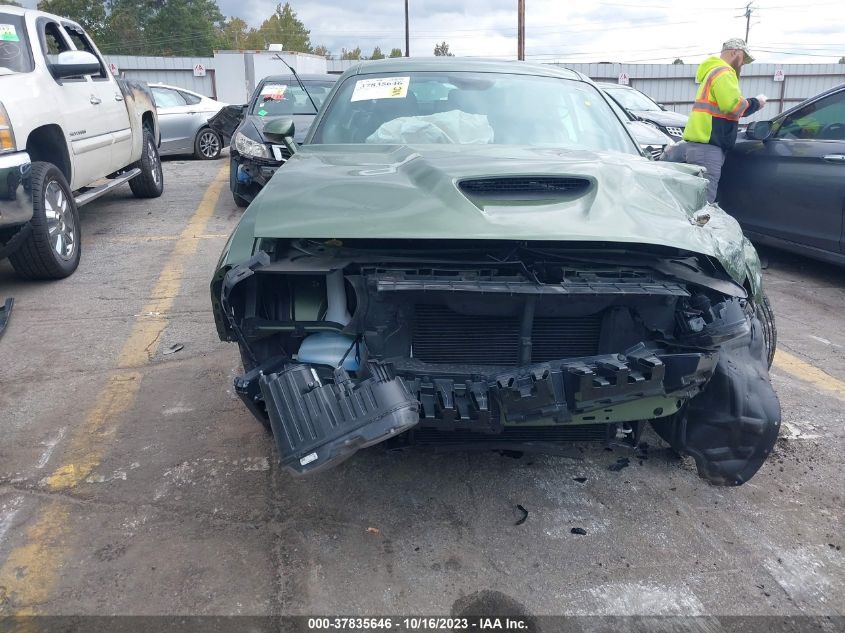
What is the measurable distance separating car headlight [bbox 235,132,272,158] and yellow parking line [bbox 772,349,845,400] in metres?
5.17

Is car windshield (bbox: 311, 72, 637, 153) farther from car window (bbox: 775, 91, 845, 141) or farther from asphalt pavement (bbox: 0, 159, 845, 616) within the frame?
car window (bbox: 775, 91, 845, 141)

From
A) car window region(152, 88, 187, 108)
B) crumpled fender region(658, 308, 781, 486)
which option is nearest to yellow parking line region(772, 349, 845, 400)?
crumpled fender region(658, 308, 781, 486)

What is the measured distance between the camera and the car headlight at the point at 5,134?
4543 millimetres

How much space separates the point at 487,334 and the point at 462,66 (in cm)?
221

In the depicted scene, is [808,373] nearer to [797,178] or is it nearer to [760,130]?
[797,178]

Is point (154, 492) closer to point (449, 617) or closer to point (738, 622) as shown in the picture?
point (449, 617)

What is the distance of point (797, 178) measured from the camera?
5.73 m

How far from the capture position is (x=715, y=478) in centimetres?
262

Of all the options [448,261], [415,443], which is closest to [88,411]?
[415,443]

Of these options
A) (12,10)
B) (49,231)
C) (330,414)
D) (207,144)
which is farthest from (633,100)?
(330,414)

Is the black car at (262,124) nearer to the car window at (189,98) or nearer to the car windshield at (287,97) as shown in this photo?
the car windshield at (287,97)

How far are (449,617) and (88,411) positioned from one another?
2.22 metres

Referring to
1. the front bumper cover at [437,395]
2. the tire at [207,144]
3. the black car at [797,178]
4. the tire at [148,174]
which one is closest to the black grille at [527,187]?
the front bumper cover at [437,395]

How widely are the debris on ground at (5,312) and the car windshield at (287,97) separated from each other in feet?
14.9
